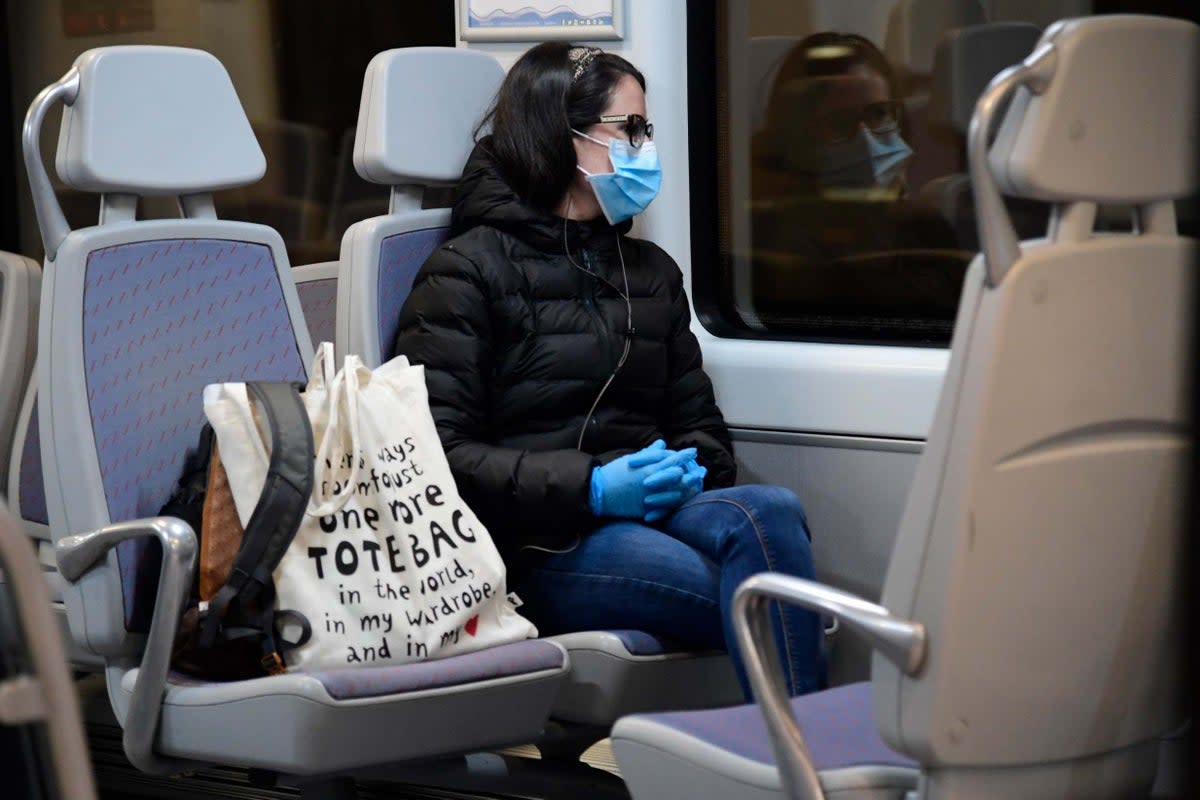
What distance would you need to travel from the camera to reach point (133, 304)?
250 cm

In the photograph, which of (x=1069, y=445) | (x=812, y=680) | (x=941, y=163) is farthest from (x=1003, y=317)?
(x=941, y=163)

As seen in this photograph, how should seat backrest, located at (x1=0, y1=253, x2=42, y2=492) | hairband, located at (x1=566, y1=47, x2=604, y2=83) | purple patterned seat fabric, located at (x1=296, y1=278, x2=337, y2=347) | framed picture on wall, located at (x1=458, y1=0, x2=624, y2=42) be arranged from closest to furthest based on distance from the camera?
hairband, located at (x1=566, y1=47, x2=604, y2=83)
framed picture on wall, located at (x1=458, y1=0, x2=624, y2=42)
seat backrest, located at (x1=0, y1=253, x2=42, y2=492)
purple patterned seat fabric, located at (x1=296, y1=278, x2=337, y2=347)

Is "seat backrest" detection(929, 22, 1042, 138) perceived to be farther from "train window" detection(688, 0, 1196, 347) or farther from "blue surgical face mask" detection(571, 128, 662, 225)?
"blue surgical face mask" detection(571, 128, 662, 225)

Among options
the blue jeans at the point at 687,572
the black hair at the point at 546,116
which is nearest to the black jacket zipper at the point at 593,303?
the black hair at the point at 546,116

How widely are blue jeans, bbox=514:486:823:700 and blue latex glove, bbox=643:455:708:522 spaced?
0.05 ft

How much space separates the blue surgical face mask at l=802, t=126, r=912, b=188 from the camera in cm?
291

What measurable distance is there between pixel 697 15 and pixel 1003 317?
5.53 feet

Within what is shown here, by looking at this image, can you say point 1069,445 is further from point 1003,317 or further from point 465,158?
point 465,158

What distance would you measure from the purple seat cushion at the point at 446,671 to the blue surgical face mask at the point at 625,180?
79 cm

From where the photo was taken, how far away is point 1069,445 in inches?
62.4

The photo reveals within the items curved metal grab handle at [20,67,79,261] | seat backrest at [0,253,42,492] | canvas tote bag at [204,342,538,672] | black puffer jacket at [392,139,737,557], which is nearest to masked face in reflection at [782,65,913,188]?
black puffer jacket at [392,139,737,557]

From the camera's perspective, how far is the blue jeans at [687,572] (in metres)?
2.47

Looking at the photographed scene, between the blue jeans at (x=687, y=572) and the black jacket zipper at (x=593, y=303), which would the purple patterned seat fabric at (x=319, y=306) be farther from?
the blue jeans at (x=687, y=572)

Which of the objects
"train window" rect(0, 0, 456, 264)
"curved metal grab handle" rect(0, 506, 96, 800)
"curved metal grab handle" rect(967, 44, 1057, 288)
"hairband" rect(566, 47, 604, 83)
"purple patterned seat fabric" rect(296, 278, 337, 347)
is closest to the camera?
"curved metal grab handle" rect(0, 506, 96, 800)
